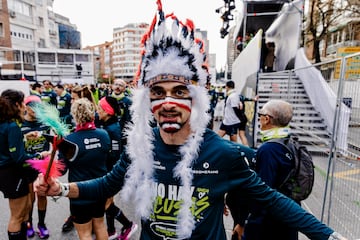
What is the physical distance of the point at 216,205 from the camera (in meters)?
1.31

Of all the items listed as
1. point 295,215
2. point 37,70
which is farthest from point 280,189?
point 37,70

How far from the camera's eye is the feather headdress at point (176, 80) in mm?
1277

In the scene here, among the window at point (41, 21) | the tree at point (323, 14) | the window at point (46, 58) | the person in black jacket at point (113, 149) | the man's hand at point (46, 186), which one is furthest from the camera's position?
the window at point (41, 21)

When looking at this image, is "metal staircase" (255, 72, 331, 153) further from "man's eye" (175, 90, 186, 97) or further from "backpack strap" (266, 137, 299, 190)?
"man's eye" (175, 90, 186, 97)

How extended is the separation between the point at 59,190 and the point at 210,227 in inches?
31.3

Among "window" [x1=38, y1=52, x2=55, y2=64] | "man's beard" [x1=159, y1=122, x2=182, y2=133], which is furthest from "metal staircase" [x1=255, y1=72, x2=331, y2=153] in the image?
"window" [x1=38, y1=52, x2=55, y2=64]

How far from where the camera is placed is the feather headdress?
1277 mm

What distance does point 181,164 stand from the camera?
4.20ft

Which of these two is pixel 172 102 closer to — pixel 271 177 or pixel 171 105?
pixel 171 105

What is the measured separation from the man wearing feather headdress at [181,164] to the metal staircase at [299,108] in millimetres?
2800

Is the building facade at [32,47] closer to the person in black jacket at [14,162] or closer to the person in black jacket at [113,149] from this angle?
the person in black jacket at [113,149]

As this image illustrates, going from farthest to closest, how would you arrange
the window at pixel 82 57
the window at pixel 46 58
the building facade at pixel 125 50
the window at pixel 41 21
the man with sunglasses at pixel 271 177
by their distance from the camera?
1. the building facade at pixel 125 50
2. the window at pixel 82 57
3. the window at pixel 41 21
4. the window at pixel 46 58
5. the man with sunglasses at pixel 271 177

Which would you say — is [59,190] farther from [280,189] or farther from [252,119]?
[252,119]

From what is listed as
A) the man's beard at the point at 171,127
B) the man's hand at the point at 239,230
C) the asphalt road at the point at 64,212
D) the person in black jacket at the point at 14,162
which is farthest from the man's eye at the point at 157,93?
the asphalt road at the point at 64,212
